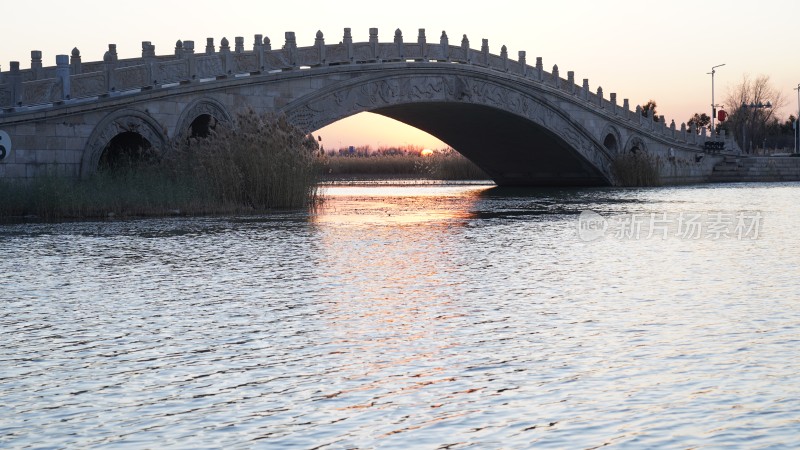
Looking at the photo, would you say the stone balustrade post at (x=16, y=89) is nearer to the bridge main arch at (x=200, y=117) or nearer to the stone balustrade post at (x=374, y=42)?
the bridge main arch at (x=200, y=117)

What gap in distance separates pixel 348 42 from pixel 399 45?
10.3ft

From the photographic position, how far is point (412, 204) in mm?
28766

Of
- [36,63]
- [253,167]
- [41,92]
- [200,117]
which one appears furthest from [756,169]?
[41,92]

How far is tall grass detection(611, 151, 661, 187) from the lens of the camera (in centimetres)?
4962

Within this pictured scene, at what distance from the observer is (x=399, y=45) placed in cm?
3916

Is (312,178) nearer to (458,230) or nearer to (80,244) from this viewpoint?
(458,230)

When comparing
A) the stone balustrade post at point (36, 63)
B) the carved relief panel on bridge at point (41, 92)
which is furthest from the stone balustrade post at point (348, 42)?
the carved relief panel on bridge at point (41, 92)

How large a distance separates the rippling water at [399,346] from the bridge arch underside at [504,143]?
28530 millimetres

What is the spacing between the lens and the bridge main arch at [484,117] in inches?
1428

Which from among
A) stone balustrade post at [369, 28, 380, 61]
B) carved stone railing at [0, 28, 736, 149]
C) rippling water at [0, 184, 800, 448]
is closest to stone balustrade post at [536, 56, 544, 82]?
carved stone railing at [0, 28, 736, 149]

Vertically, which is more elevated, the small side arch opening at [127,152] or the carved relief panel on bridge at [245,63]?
the carved relief panel on bridge at [245,63]

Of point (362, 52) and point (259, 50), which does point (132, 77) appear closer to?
point (259, 50)

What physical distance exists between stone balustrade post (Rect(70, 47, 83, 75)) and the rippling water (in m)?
17.3

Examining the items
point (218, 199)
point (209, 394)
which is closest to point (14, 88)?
point (218, 199)
